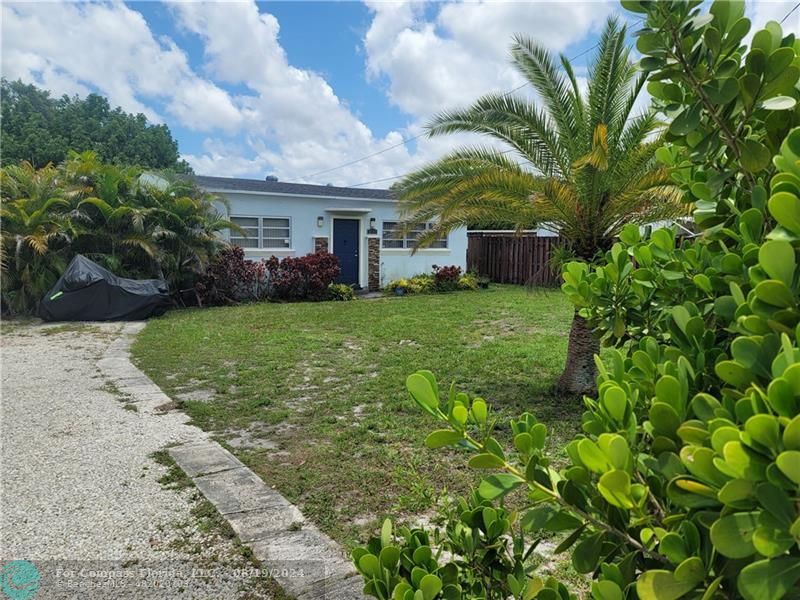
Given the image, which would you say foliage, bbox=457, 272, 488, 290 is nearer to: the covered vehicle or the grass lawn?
the grass lawn

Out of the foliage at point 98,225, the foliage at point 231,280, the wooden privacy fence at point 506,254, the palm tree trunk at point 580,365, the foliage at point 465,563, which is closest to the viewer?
the foliage at point 465,563

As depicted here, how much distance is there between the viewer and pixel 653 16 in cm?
90

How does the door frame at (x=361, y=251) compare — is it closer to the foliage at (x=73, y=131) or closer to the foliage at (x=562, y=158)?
the foliage at (x=562, y=158)

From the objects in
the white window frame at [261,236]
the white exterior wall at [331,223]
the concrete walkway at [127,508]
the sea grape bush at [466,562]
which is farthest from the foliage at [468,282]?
the sea grape bush at [466,562]

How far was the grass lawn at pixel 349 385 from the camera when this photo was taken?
352 centimetres

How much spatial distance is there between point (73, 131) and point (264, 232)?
2365 centimetres

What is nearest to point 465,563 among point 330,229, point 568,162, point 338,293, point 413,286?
point 568,162

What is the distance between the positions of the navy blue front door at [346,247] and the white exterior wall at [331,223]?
0.19 meters

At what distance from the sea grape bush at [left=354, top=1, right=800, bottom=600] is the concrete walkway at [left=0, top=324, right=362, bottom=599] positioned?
5.99 feet

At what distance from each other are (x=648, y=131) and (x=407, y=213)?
3.30m

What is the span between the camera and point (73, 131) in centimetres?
3119

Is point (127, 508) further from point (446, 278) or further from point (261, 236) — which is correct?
point (446, 278)

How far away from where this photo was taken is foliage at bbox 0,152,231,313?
35.5 feet

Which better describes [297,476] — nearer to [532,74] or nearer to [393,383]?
[393,383]
